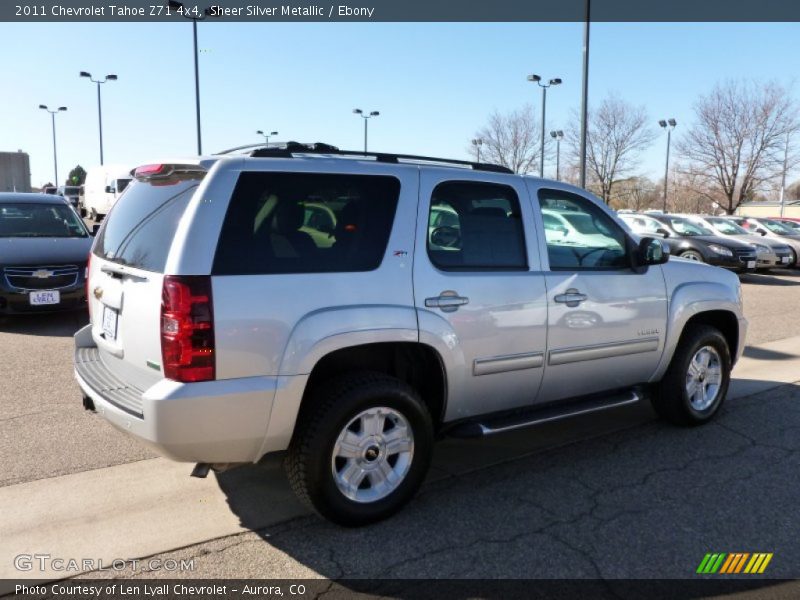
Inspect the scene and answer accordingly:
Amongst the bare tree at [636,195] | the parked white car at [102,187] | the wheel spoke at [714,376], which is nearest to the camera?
the wheel spoke at [714,376]

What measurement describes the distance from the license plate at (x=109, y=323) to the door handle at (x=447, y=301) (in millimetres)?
1647

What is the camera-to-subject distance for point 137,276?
128 inches

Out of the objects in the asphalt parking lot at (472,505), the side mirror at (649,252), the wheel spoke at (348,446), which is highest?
the side mirror at (649,252)

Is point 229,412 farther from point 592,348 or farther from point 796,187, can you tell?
point 796,187

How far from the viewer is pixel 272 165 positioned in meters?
3.30

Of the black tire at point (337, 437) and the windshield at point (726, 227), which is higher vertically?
the windshield at point (726, 227)

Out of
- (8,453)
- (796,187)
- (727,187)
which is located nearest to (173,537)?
(8,453)

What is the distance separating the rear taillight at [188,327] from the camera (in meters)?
2.95

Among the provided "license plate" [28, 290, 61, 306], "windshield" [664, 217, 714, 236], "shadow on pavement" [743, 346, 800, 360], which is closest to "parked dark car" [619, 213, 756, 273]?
"windshield" [664, 217, 714, 236]

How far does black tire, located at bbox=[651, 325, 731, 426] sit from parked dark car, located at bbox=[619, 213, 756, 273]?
10708mm

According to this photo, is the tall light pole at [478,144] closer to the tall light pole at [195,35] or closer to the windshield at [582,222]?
the tall light pole at [195,35]

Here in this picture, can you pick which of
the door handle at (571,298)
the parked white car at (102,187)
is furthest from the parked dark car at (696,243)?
the parked white car at (102,187)

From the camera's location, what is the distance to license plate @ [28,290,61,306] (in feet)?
27.2

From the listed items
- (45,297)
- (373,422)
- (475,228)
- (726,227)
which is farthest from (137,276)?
(726,227)
